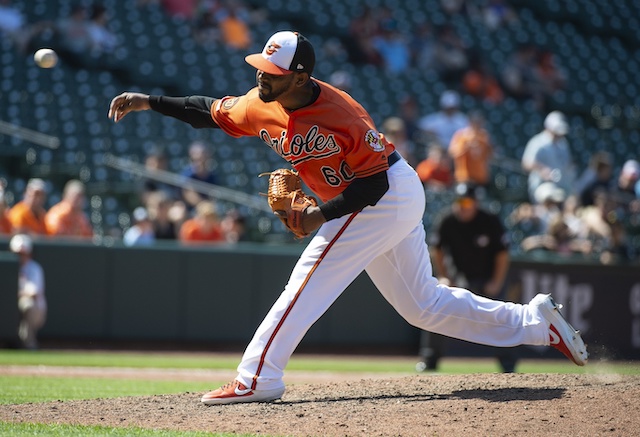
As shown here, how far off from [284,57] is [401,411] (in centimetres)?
187

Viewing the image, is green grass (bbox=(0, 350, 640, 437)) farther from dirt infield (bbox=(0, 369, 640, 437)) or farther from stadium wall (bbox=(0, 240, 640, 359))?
stadium wall (bbox=(0, 240, 640, 359))

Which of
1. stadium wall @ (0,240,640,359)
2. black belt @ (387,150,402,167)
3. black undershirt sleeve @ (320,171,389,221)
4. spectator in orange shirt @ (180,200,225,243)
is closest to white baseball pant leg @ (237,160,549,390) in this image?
black belt @ (387,150,402,167)

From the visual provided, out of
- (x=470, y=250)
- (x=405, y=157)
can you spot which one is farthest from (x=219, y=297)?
(x=470, y=250)

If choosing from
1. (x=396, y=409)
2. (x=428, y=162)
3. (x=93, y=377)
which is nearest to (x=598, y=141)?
(x=428, y=162)

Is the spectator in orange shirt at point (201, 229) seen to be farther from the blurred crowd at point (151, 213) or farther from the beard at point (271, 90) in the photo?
the beard at point (271, 90)

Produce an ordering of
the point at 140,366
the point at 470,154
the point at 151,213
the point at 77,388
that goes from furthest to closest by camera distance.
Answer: the point at 470,154
the point at 151,213
the point at 140,366
the point at 77,388

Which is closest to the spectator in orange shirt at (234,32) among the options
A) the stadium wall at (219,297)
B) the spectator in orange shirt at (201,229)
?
the spectator in orange shirt at (201,229)

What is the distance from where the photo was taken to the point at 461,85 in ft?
61.0

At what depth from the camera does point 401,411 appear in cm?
498

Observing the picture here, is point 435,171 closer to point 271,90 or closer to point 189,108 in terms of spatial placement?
point 189,108

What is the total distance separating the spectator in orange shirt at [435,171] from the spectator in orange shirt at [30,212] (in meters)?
5.30

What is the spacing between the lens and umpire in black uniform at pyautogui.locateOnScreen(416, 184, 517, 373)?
9.46 metres

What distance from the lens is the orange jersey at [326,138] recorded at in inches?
199

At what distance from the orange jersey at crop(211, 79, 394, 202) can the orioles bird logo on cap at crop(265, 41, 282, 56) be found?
33cm
